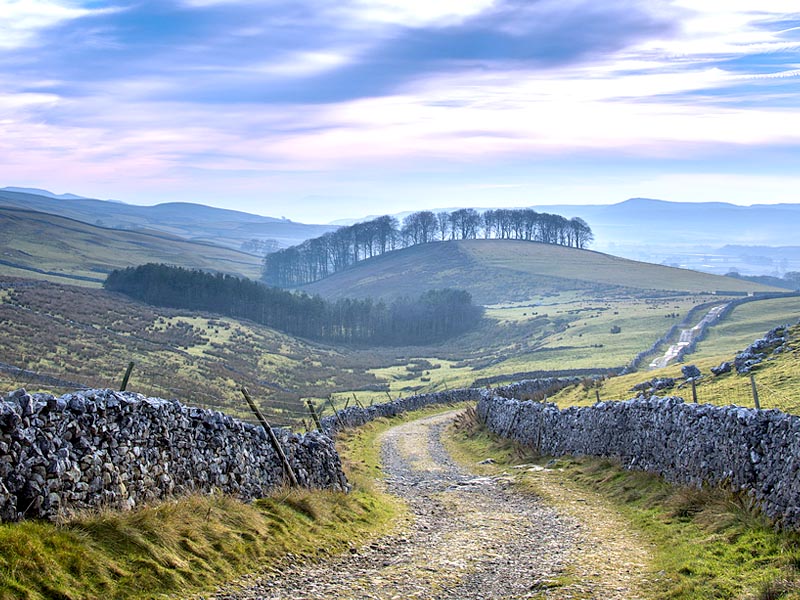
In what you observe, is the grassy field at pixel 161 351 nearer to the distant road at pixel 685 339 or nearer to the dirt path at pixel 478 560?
the dirt path at pixel 478 560

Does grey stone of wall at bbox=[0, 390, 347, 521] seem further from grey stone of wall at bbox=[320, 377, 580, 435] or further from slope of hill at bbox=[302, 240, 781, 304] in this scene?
slope of hill at bbox=[302, 240, 781, 304]

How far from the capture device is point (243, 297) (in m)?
133

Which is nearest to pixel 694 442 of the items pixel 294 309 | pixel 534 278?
pixel 294 309

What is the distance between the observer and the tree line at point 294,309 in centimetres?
12669

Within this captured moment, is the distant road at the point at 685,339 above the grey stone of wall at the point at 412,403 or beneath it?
above

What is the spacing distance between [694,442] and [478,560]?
6.05m

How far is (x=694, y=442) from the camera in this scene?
1600 centimetres

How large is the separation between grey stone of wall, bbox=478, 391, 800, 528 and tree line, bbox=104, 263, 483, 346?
10607 cm

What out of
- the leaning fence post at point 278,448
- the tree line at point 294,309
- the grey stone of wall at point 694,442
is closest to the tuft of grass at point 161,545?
the leaning fence post at point 278,448

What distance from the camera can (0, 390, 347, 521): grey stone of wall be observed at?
9328 mm

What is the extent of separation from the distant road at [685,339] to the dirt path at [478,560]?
120 feet

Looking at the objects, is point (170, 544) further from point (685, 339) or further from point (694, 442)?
point (685, 339)

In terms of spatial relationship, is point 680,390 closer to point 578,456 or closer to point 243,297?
point 578,456

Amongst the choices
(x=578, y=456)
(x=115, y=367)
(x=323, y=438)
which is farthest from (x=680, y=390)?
(x=115, y=367)
